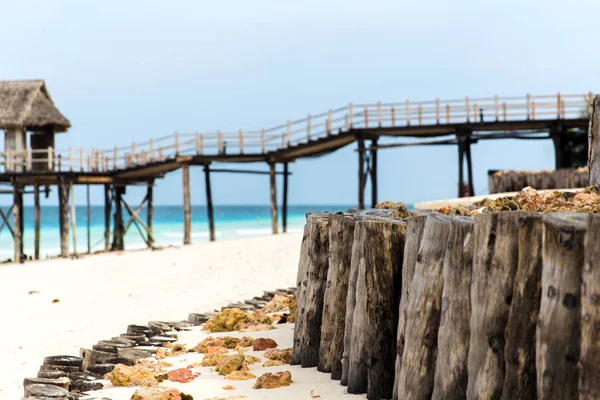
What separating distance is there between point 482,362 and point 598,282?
36.2 inches

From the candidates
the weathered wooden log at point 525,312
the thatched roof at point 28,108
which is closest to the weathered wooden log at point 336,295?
the weathered wooden log at point 525,312

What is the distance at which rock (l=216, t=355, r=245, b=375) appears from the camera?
21.4 ft

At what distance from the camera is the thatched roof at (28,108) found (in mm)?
30969

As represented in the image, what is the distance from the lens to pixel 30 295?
17438 millimetres

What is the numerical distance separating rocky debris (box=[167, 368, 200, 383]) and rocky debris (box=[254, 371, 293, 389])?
86 cm

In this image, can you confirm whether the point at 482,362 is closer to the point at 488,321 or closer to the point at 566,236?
the point at 488,321

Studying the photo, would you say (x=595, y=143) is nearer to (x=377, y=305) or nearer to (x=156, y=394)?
(x=377, y=305)

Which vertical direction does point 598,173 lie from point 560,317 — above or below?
Result: above

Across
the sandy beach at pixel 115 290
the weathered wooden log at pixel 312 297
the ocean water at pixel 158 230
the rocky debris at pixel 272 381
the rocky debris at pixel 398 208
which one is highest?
the rocky debris at pixel 398 208

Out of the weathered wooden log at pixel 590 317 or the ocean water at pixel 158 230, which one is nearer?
the weathered wooden log at pixel 590 317

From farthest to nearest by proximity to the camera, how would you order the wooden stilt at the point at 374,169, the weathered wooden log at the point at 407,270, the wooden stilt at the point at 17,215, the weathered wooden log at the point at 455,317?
1. the wooden stilt at the point at 17,215
2. the wooden stilt at the point at 374,169
3. the weathered wooden log at the point at 407,270
4. the weathered wooden log at the point at 455,317

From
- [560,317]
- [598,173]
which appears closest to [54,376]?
[560,317]

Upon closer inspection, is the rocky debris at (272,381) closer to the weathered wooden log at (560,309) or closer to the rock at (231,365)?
the rock at (231,365)

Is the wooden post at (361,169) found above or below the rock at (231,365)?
above
